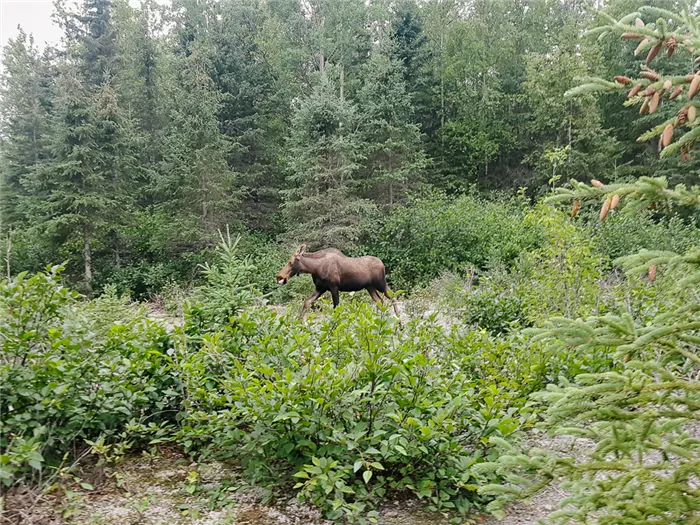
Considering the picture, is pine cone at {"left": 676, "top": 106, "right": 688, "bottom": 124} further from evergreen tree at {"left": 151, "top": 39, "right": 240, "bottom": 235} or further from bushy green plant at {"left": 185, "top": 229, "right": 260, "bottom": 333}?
evergreen tree at {"left": 151, "top": 39, "right": 240, "bottom": 235}

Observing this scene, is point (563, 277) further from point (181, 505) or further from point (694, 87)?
point (181, 505)

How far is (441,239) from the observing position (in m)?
14.9

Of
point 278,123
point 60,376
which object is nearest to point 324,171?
point 278,123

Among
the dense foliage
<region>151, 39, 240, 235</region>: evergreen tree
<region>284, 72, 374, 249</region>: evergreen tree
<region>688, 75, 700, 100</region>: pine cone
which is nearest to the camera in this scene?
<region>688, 75, 700, 100</region>: pine cone

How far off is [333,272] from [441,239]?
703 cm

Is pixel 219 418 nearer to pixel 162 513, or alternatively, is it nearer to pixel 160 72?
pixel 162 513

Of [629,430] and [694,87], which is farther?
[629,430]

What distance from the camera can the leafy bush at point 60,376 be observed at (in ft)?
9.93

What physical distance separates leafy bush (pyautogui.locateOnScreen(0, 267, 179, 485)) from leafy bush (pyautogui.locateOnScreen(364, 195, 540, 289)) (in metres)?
10.7

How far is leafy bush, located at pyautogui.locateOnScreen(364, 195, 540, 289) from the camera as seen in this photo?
14.2 m

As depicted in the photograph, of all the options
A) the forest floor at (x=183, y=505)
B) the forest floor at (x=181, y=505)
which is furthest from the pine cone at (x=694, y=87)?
the forest floor at (x=183, y=505)

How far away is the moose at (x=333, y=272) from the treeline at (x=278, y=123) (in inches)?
213

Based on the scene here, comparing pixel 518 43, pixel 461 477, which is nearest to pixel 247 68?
pixel 518 43

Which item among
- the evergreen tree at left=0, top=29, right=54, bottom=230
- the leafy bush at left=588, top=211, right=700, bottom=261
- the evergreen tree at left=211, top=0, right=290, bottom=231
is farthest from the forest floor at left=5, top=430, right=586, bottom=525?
the evergreen tree at left=0, top=29, right=54, bottom=230
